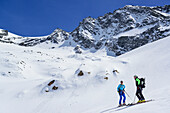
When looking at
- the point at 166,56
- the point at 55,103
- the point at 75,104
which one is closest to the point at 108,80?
the point at 75,104

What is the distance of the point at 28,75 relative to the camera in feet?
91.4

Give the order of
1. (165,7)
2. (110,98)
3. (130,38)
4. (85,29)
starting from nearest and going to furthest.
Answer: (110,98) < (130,38) < (165,7) < (85,29)

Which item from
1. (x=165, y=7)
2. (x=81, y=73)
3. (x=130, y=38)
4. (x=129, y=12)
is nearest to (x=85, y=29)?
(x=129, y=12)

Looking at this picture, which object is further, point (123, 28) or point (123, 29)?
point (123, 28)

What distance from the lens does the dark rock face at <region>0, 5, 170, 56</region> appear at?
70.4 m

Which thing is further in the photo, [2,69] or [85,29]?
[85,29]

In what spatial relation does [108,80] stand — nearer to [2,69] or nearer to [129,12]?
[2,69]

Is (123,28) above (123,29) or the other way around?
above

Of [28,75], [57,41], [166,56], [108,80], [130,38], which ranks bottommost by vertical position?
[108,80]

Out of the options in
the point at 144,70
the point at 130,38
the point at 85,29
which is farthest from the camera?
the point at 85,29

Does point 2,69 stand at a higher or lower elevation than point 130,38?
lower

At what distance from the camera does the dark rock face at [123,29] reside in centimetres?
7038

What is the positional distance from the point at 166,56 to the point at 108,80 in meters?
8.15

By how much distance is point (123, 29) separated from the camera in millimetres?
94062
